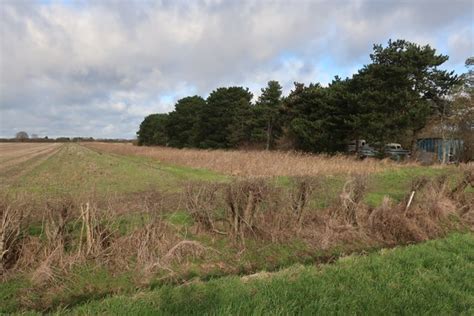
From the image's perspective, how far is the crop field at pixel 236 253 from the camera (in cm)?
440

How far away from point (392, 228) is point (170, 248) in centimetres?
539

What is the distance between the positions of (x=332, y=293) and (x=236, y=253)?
2.59 metres

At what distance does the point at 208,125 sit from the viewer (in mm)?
56094

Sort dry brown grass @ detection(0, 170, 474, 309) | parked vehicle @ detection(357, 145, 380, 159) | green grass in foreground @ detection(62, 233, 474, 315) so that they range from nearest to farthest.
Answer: green grass in foreground @ detection(62, 233, 474, 315)
dry brown grass @ detection(0, 170, 474, 309)
parked vehicle @ detection(357, 145, 380, 159)

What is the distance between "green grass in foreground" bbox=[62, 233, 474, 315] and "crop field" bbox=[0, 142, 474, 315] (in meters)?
0.02

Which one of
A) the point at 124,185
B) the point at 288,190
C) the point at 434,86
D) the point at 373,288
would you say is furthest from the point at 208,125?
the point at 373,288

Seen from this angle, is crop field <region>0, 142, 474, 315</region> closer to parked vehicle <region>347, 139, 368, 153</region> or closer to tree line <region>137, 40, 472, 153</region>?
tree line <region>137, 40, 472, 153</region>

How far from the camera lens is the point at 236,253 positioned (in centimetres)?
682

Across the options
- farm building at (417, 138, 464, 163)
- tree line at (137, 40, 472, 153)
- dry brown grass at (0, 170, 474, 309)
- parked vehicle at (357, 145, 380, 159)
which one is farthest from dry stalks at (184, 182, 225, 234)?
farm building at (417, 138, 464, 163)

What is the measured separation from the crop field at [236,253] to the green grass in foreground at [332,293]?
0.02 meters

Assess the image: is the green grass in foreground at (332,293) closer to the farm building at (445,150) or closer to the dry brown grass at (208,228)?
the dry brown grass at (208,228)

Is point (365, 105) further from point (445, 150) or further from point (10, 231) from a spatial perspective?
point (10, 231)

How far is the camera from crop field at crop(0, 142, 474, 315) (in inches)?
173

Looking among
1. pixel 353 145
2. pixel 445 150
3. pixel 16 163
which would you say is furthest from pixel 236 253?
pixel 445 150
